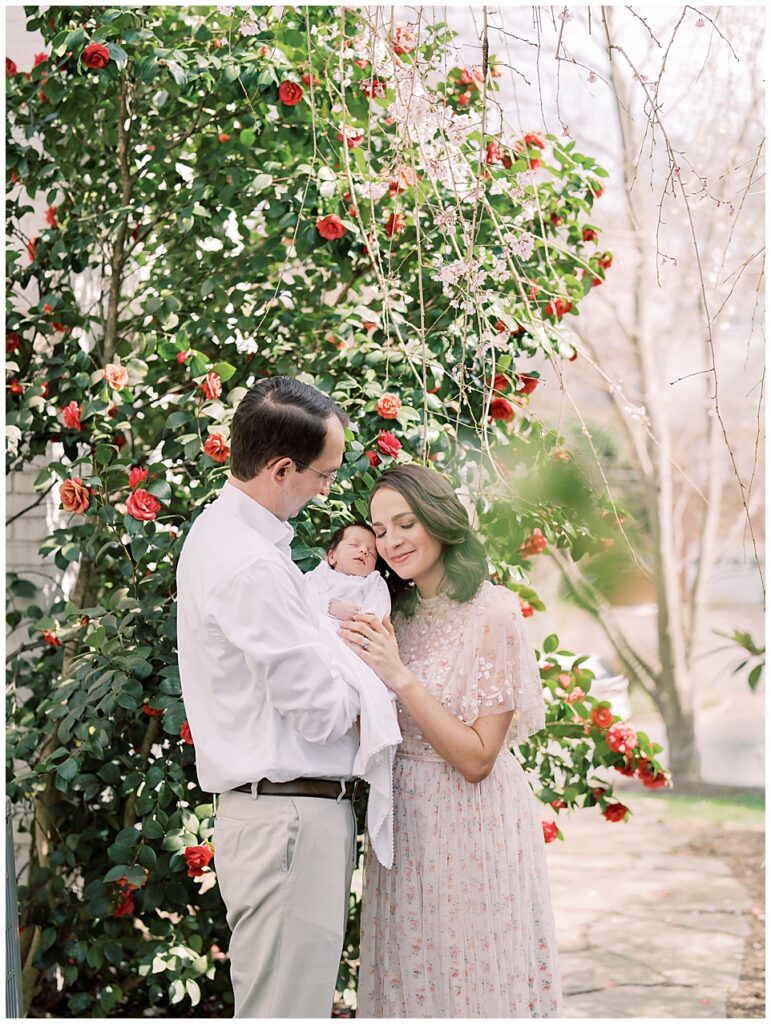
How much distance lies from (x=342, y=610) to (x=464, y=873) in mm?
540

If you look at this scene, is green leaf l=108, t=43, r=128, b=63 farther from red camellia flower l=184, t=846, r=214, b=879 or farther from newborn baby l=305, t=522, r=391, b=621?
red camellia flower l=184, t=846, r=214, b=879

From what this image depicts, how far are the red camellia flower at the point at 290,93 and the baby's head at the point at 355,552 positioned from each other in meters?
1.03

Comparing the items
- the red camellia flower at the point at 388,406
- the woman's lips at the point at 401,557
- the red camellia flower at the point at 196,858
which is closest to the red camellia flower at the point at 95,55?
the red camellia flower at the point at 388,406

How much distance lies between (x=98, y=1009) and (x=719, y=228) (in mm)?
6259

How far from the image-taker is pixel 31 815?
2.99 metres

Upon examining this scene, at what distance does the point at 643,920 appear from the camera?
4.83 metres

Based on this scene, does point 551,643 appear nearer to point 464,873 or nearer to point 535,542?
point 535,542

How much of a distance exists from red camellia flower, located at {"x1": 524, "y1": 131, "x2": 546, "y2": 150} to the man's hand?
135 centimetres

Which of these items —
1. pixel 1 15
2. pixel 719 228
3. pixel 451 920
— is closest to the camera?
pixel 451 920

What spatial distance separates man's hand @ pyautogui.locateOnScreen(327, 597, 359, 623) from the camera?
2021 mm

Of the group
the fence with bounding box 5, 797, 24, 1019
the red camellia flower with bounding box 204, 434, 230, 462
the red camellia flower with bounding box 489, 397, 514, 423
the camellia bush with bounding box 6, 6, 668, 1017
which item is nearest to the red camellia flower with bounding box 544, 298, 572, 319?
the camellia bush with bounding box 6, 6, 668, 1017

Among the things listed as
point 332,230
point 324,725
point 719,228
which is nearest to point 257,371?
point 332,230

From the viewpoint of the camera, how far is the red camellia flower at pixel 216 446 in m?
2.37

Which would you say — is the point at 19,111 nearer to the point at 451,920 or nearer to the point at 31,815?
the point at 31,815
